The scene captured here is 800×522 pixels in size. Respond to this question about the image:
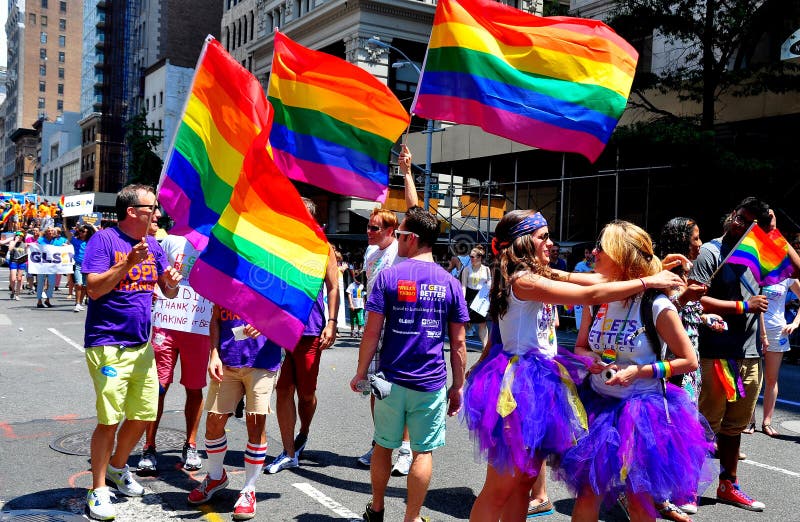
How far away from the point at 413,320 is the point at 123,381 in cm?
188

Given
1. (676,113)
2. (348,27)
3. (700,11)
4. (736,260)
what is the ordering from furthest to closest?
(348,27)
(676,113)
(700,11)
(736,260)

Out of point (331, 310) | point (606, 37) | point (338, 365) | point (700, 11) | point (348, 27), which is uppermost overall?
point (348, 27)

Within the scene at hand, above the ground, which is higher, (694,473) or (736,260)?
(736,260)

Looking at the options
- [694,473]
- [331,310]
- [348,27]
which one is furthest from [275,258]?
[348,27]

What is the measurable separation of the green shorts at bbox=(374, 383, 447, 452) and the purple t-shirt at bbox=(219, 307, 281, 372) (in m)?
0.89

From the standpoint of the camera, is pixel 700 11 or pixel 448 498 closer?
pixel 448 498

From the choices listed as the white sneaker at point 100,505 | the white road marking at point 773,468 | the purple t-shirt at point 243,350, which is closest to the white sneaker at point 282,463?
the purple t-shirt at point 243,350

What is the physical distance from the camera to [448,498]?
5391 millimetres

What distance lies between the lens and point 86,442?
6379mm

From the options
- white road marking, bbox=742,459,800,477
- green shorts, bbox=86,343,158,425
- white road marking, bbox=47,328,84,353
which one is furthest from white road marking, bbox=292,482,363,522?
white road marking, bbox=47,328,84,353

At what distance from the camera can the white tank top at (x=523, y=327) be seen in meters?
4.09

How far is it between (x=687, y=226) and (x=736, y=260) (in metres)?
0.73

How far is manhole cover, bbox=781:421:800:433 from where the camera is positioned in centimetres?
792

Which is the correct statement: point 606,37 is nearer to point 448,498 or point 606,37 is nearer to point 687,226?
point 687,226
